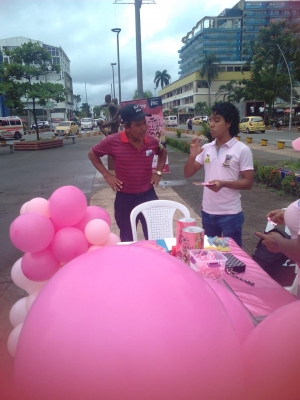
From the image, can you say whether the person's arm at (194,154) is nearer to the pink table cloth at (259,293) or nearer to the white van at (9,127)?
the pink table cloth at (259,293)

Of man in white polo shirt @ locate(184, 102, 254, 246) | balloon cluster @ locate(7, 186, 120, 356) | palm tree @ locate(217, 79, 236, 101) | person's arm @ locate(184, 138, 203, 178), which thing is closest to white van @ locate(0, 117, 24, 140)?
palm tree @ locate(217, 79, 236, 101)

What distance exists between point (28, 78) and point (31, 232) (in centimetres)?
2081

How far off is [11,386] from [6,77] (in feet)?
71.8

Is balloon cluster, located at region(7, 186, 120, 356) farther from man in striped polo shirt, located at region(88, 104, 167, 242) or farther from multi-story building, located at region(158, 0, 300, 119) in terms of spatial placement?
multi-story building, located at region(158, 0, 300, 119)

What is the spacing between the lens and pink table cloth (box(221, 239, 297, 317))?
1968 millimetres

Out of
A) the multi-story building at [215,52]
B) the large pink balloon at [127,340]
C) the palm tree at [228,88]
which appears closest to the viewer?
the large pink balloon at [127,340]

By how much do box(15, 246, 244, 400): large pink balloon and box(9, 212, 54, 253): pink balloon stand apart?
47.9 inches

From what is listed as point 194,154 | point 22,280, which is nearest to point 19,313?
point 22,280

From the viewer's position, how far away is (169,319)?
0.96 m

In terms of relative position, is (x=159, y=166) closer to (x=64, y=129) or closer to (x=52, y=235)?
(x=52, y=235)

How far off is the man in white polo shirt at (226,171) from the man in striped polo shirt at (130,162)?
58 centimetres

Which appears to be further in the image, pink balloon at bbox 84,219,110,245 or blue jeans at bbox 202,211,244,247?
blue jeans at bbox 202,211,244,247

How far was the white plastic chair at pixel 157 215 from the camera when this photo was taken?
3467 millimetres

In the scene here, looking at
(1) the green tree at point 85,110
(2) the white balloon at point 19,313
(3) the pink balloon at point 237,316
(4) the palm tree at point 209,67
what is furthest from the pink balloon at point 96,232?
(1) the green tree at point 85,110
